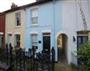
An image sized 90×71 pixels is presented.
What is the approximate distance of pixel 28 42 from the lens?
88.2 feet

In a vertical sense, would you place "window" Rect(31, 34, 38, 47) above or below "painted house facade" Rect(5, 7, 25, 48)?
below

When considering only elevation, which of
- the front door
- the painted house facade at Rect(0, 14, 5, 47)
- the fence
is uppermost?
the painted house facade at Rect(0, 14, 5, 47)

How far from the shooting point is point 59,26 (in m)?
22.4

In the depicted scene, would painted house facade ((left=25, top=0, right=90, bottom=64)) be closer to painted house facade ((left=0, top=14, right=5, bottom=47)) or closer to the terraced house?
the terraced house

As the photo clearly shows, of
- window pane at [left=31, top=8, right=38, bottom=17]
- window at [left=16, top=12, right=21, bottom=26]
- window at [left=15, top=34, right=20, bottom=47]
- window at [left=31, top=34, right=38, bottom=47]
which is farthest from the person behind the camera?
window at [left=15, top=34, right=20, bottom=47]

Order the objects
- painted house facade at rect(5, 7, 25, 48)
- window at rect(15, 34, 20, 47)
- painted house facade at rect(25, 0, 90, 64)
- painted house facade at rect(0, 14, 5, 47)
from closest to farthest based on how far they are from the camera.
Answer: painted house facade at rect(25, 0, 90, 64), painted house facade at rect(5, 7, 25, 48), window at rect(15, 34, 20, 47), painted house facade at rect(0, 14, 5, 47)

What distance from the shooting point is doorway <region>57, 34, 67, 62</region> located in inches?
887

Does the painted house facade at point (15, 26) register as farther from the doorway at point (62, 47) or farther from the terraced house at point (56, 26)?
the doorway at point (62, 47)

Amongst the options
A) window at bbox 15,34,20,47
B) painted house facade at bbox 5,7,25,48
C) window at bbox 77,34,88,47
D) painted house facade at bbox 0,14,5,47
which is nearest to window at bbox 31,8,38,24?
painted house facade at bbox 5,7,25,48

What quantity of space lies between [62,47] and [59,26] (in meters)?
1.69

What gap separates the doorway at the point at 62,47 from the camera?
73.9 feet

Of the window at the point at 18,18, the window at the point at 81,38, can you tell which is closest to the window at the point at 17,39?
the window at the point at 18,18

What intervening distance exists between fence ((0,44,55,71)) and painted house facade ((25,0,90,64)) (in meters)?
2.63

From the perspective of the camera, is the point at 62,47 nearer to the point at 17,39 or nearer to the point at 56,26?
the point at 56,26
